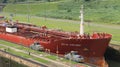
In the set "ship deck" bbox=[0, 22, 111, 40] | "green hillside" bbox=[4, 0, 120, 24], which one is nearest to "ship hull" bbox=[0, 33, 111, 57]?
"ship deck" bbox=[0, 22, 111, 40]

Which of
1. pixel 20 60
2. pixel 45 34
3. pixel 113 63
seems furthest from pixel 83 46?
pixel 45 34

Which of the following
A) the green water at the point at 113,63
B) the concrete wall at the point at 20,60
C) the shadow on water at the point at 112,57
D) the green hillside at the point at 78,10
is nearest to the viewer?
the concrete wall at the point at 20,60

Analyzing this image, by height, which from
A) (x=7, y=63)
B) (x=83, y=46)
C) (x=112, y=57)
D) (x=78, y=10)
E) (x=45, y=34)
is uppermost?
(x=45, y=34)

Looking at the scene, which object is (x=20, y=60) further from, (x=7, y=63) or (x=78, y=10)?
(x=78, y=10)

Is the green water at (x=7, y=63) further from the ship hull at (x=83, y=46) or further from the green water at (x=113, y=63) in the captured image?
the green water at (x=113, y=63)

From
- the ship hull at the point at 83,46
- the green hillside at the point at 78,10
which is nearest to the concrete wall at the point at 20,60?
the ship hull at the point at 83,46

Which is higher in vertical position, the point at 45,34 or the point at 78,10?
the point at 45,34
